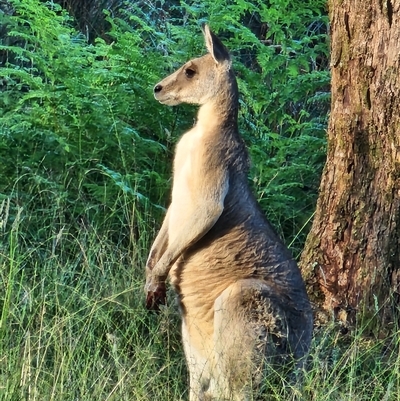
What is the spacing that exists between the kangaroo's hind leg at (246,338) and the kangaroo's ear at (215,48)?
1445 mm

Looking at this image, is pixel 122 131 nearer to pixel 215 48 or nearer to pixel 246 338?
pixel 215 48

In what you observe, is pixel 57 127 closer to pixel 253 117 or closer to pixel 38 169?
pixel 38 169

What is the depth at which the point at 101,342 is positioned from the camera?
5344 mm

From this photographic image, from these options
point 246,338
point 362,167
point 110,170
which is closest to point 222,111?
point 362,167

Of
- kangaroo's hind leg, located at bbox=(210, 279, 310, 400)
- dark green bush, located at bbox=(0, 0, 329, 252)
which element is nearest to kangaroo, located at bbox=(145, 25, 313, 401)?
kangaroo's hind leg, located at bbox=(210, 279, 310, 400)

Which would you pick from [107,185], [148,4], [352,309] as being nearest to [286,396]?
Result: [352,309]

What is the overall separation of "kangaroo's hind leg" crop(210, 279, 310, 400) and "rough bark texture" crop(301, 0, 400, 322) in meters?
1.02

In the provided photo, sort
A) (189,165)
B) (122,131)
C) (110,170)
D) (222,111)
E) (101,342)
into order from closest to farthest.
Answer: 1. (101,342)
2. (189,165)
3. (222,111)
4. (110,170)
5. (122,131)

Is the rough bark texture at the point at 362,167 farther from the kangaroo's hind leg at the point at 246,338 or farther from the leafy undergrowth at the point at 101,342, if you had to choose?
the kangaroo's hind leg at the point at 246,338

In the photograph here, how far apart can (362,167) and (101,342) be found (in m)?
2.07

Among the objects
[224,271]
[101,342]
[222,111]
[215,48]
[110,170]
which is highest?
[215,48]

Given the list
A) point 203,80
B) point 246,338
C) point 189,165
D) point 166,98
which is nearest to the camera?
point 246,338

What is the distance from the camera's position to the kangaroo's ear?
5.73 meters

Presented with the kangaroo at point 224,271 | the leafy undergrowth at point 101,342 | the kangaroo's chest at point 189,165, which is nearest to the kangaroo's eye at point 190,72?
the kangaroo at point 224,271
